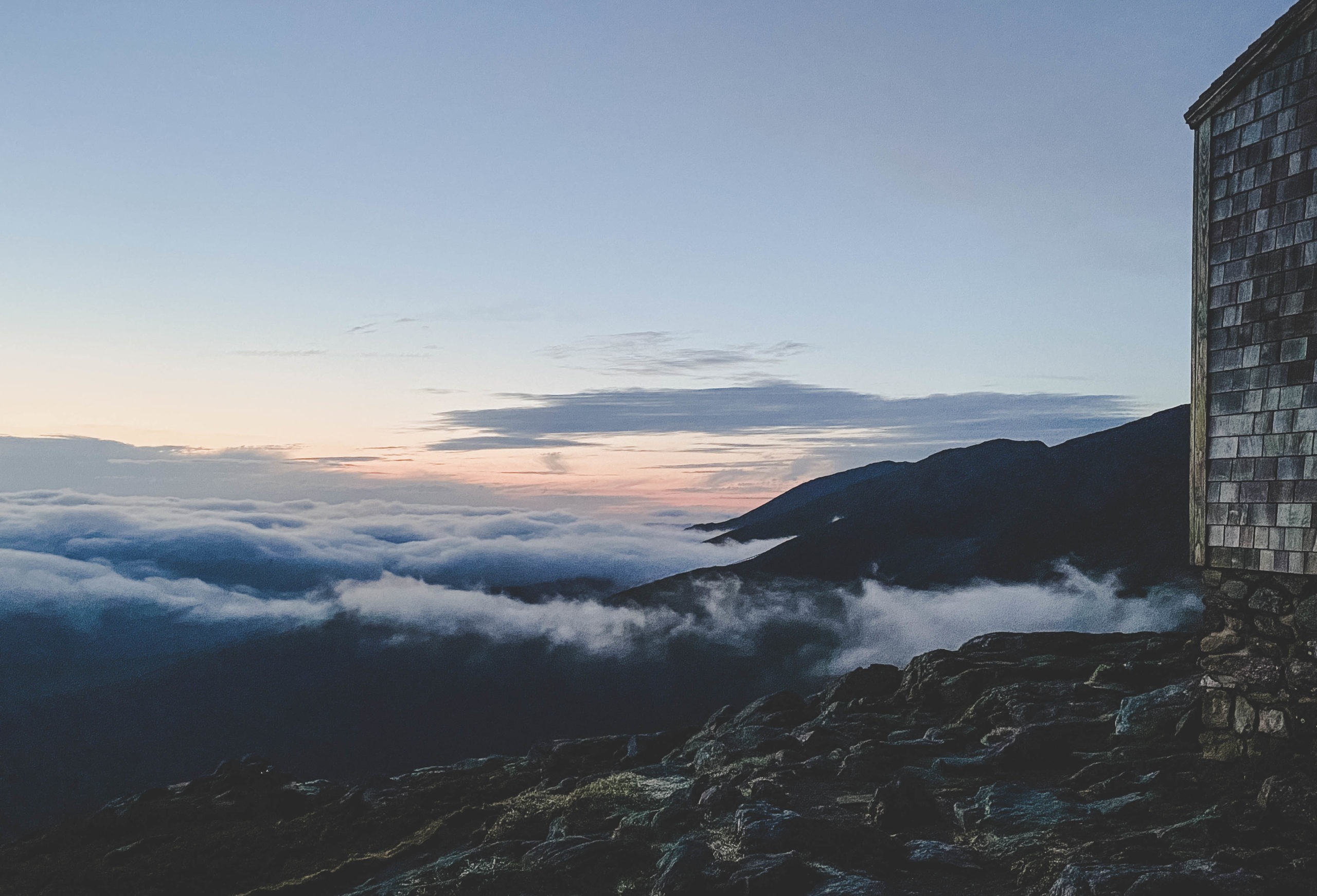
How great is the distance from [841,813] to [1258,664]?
25.4 ft

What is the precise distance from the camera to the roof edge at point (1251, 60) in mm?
14414

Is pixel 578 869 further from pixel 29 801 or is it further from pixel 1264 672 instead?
pixel 29 801

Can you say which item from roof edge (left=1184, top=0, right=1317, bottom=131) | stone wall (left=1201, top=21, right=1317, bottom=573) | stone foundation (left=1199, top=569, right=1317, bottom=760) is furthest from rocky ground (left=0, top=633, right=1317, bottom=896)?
roof edge (left=1184, top=0, right=1317, bottom=131)

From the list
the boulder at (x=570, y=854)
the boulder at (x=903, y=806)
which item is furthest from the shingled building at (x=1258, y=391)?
the boulder at (x=570, y=854)

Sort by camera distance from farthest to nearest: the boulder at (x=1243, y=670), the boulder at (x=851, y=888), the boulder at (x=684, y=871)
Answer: the boulder at (x=1243, y=670) → the boulder at (x=684, y=871) → the boulder at (x=851, y=888)

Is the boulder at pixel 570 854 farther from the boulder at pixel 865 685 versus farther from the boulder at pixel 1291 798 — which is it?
the boulder at pixel 865 685

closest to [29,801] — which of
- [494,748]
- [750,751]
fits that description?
[494,748]

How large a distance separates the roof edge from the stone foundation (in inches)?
336

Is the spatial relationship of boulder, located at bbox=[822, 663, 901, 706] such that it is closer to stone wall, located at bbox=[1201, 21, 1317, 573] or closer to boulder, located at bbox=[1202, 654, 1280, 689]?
boulder, located at bbox=[1202, 654, 1280, 689]

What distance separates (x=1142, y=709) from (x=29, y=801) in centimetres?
21725

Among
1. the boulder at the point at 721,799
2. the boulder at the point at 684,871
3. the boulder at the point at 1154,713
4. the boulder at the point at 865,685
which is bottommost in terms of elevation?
the boulder at the point at 865,685

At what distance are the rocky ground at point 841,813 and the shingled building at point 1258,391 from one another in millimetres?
1390

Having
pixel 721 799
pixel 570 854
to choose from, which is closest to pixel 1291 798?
pixel 721 799

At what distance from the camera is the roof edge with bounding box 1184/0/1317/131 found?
14.4 meters
